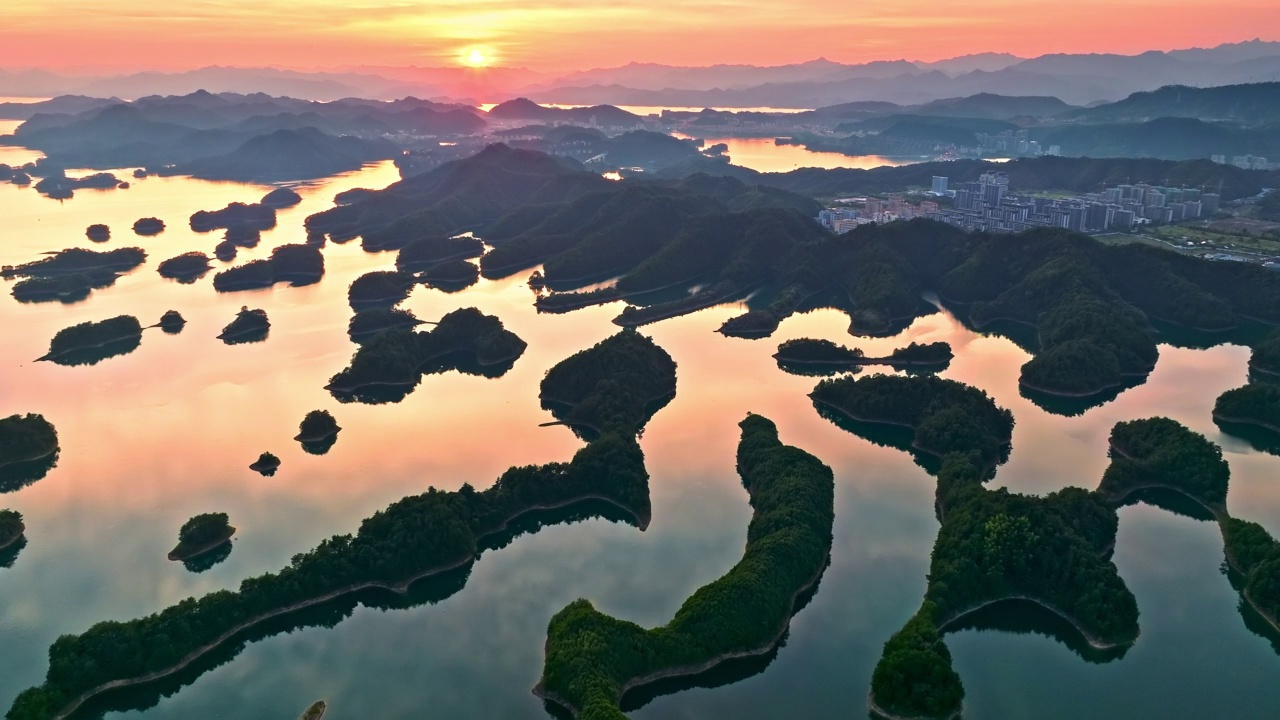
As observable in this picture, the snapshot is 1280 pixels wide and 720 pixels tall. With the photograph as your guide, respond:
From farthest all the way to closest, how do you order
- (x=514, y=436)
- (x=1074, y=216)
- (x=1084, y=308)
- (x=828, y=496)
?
(x=1074, y=216) → (x=1084, y=308) → (x=514, y=436) → (x=828, y=496)

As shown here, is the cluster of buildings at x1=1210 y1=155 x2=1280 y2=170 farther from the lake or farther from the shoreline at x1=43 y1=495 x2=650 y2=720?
the shoreline at x1=43 y1=495 x2=650 y2=720

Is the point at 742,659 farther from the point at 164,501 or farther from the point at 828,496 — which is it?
the point at 164,501

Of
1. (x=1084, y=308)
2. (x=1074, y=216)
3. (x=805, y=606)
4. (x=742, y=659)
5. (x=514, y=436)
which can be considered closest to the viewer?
(x=742, y=659)

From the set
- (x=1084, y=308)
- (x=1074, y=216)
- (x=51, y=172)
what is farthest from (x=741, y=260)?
(x=51, y=172)

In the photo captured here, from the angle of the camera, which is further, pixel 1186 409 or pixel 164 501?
pixel 1186 409

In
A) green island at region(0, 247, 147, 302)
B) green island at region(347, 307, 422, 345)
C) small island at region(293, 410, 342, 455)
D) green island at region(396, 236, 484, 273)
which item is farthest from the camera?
green island at region(396, 236, 484, 273)

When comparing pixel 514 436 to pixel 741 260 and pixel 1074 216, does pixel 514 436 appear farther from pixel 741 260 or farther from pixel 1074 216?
pixel 1074 216

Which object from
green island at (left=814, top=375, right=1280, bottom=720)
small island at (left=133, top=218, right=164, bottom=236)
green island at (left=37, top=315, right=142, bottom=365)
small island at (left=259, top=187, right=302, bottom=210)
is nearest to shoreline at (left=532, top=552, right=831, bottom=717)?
green island at (left=814, top=375, right=1280, bottom=720)
